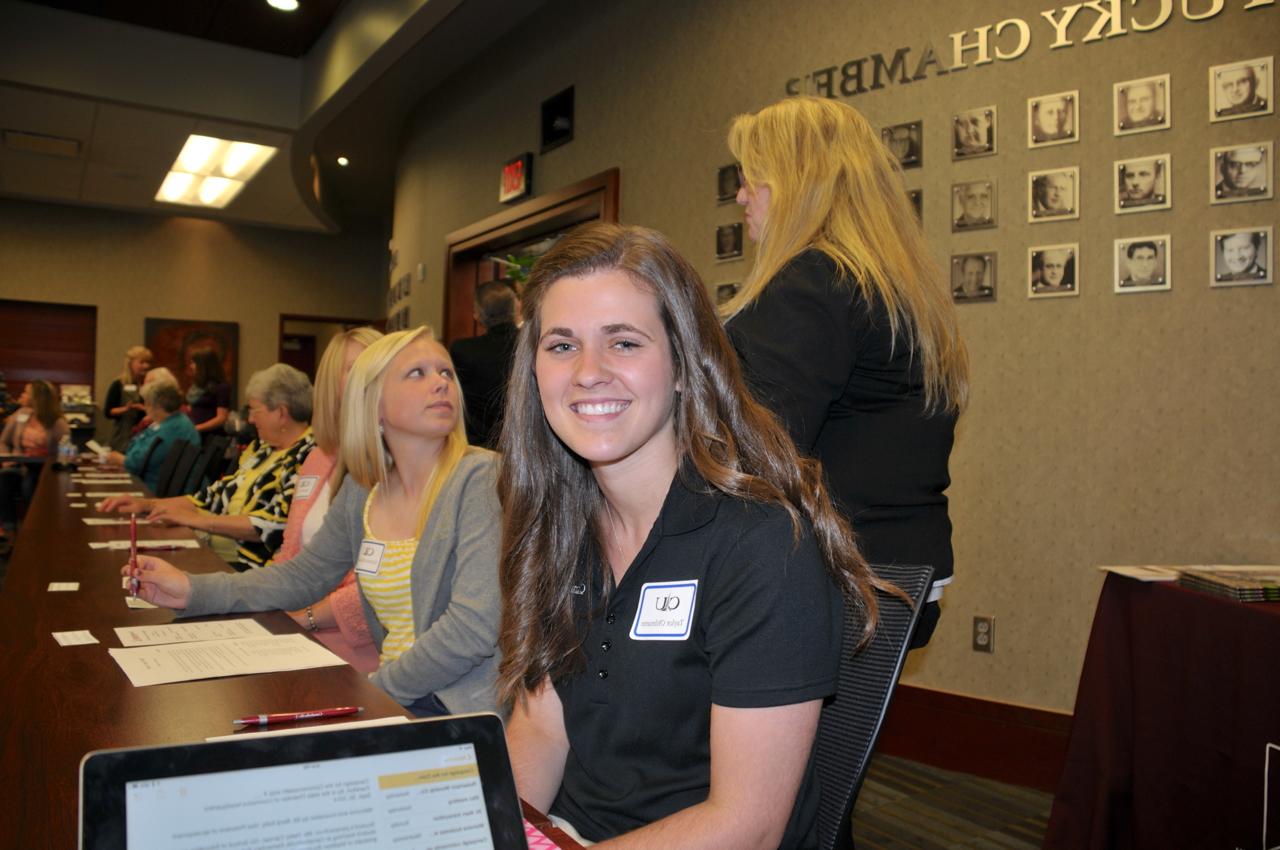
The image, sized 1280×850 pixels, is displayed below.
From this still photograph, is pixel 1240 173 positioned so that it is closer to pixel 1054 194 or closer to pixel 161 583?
pixel 1054 194

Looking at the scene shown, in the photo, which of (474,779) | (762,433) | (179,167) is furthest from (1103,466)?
(179,167)

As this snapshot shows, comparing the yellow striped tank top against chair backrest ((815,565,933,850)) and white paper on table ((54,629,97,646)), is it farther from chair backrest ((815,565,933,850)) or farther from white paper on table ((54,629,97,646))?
→ chair backrest ((815,565,933,850))

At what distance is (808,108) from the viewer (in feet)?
5.85

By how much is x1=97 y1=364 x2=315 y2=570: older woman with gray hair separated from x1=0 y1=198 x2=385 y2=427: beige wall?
8.14 m

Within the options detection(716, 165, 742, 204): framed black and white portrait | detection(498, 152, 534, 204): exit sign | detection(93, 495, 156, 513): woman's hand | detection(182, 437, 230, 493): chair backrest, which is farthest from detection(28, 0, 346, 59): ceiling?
detection(93, 495, 156, 513): woman's hand

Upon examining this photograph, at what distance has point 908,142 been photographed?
3254 mm

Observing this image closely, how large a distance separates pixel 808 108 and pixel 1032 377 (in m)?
1.57

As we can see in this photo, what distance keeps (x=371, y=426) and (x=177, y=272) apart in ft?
34.6

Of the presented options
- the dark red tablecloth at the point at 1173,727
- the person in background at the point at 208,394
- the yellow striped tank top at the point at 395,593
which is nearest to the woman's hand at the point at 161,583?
the yellow striped tank top at the point at 395,593

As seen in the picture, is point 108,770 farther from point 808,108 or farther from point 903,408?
point 808,108

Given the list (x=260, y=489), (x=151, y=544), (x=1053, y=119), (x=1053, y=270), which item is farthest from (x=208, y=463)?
(x=1053, y=119)

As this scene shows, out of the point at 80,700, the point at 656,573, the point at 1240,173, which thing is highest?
the point at 1240,173

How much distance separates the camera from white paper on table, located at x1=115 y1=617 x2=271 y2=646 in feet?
5.33

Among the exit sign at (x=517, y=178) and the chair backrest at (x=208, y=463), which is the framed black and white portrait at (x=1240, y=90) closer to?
the exit sign at (x=517, y=178)
